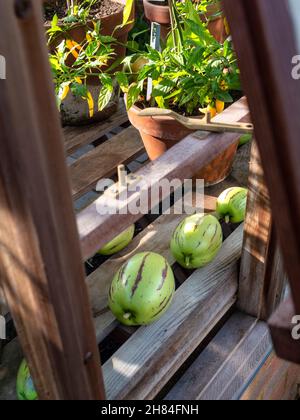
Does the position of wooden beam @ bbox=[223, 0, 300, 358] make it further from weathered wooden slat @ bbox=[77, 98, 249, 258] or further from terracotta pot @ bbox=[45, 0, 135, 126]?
terracotta pot @ bbox=[45, 0, 135, 126]

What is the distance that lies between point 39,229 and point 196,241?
0.65m

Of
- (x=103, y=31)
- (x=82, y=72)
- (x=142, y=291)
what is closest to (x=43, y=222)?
(x=142, y=291)

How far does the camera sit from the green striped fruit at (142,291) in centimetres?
97

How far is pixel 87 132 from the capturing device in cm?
154

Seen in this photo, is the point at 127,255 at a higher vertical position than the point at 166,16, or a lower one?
lower

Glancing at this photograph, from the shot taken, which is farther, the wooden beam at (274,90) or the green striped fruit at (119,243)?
the green striped fruit at (119,243)

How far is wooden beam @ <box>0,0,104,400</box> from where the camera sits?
405 millimetres

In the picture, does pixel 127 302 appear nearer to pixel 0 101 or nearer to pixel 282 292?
pixel 282 292

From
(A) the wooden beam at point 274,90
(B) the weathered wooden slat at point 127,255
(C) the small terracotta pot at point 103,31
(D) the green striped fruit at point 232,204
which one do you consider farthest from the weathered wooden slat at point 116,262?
(A) the wooden beam at point 274,90

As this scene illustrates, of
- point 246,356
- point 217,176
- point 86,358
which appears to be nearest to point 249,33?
point 86,358

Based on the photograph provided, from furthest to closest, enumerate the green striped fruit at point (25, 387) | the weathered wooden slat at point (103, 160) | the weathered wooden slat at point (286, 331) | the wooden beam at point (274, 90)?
the weathered wooden slat at point (103, 160), the green striped fruit at point (25, 387), the weathered wooden slat at point (286, 331), the wooden beam at point (274, 90)

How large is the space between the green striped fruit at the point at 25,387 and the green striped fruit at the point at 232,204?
24.4 inches

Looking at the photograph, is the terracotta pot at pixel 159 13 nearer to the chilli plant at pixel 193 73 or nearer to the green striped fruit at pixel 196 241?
the chilli plant at pixel 193 73

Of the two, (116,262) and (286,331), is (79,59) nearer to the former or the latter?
(116,262)
